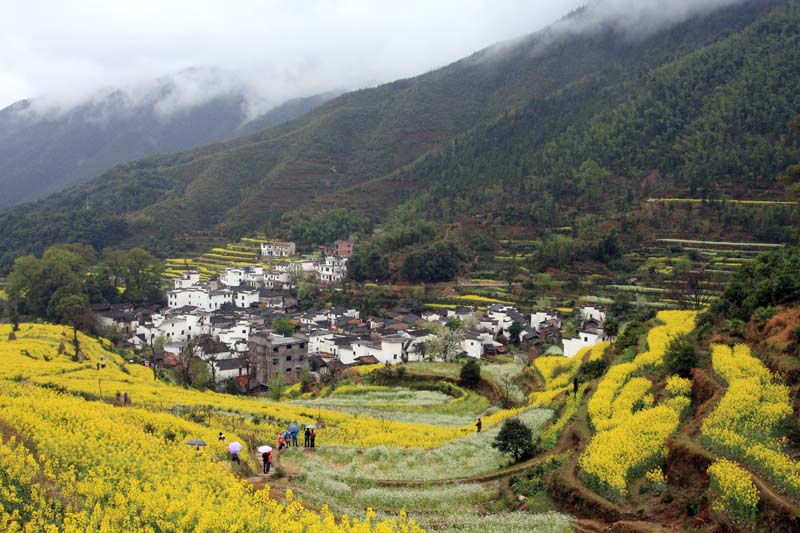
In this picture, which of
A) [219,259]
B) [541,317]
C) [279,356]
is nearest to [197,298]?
[219,259]

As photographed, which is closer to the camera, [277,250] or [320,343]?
[320,343]

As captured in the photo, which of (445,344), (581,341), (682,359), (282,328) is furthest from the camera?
(282,328)

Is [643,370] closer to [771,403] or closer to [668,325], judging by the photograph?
[771,403]

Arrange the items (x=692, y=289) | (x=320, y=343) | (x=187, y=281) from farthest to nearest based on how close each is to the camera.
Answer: (x=187, y=281)
(x=320, y=343)
(x=692, y=289)

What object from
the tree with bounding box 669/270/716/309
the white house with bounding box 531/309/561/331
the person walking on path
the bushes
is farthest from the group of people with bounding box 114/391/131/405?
the white house with bounding box 531/309/561/331

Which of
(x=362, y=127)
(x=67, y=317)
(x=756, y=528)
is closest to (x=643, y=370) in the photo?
(x=756, y=528)

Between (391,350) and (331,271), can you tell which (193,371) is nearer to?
(391,350)
